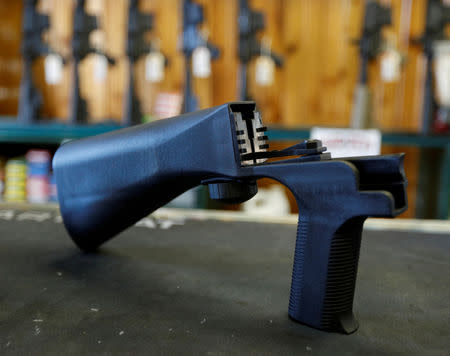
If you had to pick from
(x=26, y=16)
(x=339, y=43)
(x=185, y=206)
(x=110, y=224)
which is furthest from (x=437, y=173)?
(x=26, y=16)

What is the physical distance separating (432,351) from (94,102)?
96.8 inches

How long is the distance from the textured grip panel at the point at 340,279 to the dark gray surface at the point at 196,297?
14mm

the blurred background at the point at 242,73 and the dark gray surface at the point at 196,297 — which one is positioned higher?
the blurred background at the point at 242,73

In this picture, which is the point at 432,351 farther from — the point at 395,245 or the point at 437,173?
the point at 437,173

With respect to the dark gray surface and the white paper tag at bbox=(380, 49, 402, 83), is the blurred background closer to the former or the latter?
the white paper tag at bbox=(380, 49, 402, 83)

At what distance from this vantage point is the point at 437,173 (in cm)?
208

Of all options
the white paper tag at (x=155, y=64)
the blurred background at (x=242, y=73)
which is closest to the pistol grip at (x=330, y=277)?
the blurred background at (x=242, y=73)

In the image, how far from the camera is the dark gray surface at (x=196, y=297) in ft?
1.30

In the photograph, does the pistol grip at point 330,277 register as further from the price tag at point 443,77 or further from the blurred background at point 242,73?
the price tag at point 443,77

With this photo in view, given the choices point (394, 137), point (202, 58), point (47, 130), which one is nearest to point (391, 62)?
point (394, 137)

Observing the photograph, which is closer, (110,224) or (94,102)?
(110,224)

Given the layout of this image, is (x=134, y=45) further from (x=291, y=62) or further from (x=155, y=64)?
(x=291, y=62)

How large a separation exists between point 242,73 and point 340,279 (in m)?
1.53

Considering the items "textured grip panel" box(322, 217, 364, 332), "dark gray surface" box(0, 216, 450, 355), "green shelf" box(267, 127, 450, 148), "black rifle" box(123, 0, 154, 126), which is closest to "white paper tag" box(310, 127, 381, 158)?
"dark gray surface" box(0, 216, 450, 355)
